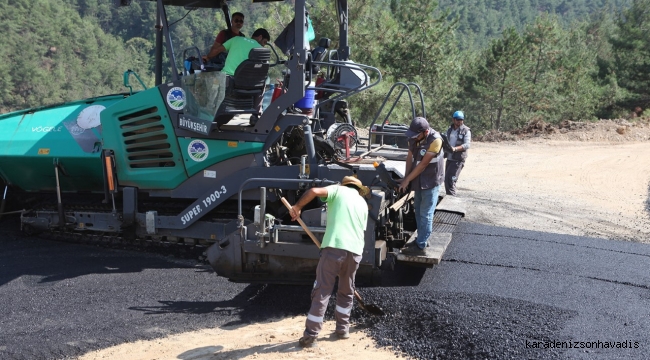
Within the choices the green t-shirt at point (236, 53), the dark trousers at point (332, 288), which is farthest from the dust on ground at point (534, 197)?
the green t-shirt at point (236, 53)

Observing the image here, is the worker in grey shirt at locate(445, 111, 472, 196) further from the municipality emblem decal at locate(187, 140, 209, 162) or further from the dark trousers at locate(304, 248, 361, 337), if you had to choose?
the dark trousers at locate(304, 248, 361, 337)

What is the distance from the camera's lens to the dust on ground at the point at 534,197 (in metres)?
4.94

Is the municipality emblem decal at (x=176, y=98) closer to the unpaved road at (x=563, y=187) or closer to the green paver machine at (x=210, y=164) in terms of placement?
the green paver machine at (x=210, y=164)

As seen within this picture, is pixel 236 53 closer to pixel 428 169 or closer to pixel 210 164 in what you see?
pixel 210 164

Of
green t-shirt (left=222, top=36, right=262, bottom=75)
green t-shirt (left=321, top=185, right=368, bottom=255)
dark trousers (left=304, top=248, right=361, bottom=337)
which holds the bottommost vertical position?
dark trousers (left=304, top=248, right=361, bottom=337)

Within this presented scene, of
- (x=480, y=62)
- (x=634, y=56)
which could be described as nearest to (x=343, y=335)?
(x=480, y=62)

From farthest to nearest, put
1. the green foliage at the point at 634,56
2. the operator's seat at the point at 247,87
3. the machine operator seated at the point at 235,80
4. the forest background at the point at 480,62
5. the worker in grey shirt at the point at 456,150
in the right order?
1. the green foliage at the point at 634,56
2. the forest background at the point at 480,62
3. the worker in grey shirt at the point at 456,150
4. the machine operator seated at the point at 235,80
5. the operator's seat at the point at 247,87

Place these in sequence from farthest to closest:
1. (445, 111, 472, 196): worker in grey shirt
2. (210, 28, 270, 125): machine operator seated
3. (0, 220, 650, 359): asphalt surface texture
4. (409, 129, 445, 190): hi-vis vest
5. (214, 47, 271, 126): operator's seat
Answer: (445, 111, 472, 196): worker in grey shirt, (210, 28, 270, 125): machine operator seated, (214, 47, 271, 126): operator's seat, (409, 129, 445, 190): hi-vis vest, (0, 220, 650, 359): asphalt surface texture

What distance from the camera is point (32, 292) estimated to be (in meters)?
6.11

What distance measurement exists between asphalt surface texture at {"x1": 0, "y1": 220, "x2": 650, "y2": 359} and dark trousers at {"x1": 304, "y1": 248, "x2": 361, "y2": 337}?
324 millimetres

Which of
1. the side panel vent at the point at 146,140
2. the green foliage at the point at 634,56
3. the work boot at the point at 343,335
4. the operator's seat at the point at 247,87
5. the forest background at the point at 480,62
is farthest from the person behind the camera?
the green foliage at the point at 634,56

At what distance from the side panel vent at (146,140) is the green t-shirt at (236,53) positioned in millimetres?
918

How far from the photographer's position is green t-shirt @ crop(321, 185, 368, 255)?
4.96 meters

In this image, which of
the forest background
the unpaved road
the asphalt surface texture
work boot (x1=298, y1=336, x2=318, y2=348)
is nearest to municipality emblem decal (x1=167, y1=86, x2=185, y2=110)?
the forest background
